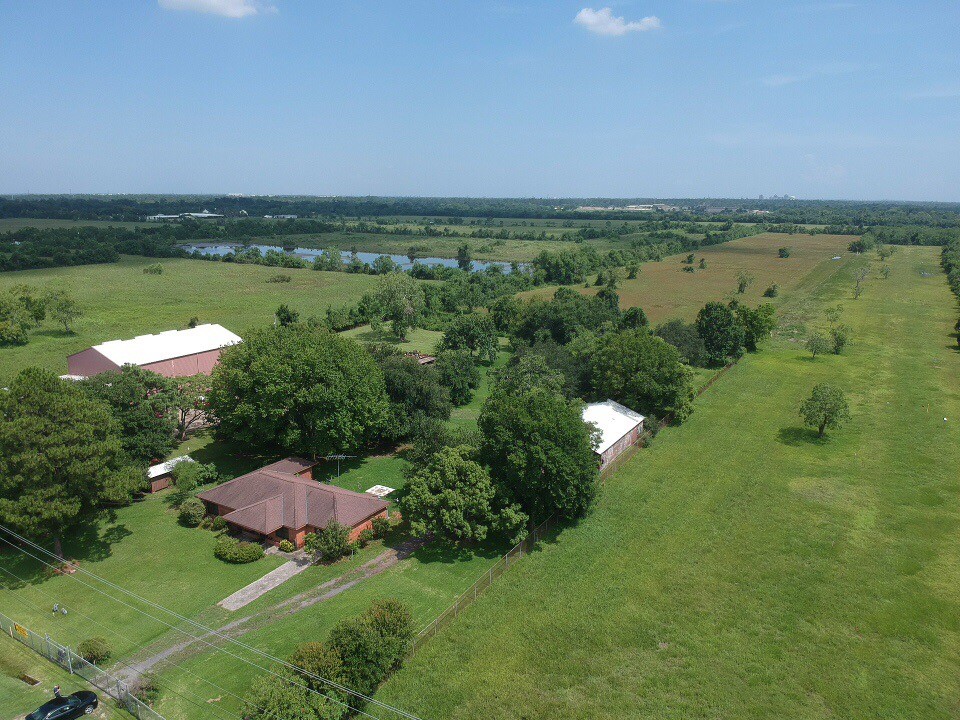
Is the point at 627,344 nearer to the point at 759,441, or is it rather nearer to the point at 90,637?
the point at 759,441

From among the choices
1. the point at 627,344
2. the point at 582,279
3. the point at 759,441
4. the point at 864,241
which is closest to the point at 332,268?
the point at 582,279

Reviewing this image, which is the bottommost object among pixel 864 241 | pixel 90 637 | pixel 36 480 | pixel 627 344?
pixel 90 637

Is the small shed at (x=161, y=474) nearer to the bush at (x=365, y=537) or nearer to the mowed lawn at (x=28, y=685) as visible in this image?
the mowed lawn at (x=28, y=685)

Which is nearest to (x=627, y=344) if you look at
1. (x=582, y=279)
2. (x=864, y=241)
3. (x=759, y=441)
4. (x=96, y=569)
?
(x=759, y=441)

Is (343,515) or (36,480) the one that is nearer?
(36,480)

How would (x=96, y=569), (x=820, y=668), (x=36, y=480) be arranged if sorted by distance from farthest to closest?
1. (x=96, y=569)
2. (x=36, y=480)
3. (x=820, y=668)

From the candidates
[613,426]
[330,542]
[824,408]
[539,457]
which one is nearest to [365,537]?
[330,542]

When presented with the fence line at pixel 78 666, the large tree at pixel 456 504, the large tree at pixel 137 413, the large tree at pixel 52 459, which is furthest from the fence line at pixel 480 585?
the large tree at pixel 137 413

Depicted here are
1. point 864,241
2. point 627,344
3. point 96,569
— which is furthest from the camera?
point 864,241

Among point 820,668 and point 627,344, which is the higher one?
point 627,344
